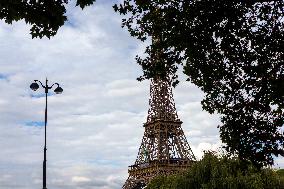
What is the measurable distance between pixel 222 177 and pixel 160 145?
30.7 meters

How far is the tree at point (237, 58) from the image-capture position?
13.1m

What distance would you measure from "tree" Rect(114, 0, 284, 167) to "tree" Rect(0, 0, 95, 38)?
318 cm

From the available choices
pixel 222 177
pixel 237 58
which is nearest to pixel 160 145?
pixel 222 177

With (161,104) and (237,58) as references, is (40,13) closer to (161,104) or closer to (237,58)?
(237,58)

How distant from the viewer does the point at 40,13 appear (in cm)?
1129

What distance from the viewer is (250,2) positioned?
13.2 meters

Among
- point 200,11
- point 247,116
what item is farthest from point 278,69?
point 200,11

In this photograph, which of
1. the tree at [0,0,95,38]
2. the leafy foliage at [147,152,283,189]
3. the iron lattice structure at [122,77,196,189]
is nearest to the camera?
the tree at [0,0,95,38]

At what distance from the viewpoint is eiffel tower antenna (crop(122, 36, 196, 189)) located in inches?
2837

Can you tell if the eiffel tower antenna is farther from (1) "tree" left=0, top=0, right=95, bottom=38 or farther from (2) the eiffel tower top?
(1) "tree" left=0, top=0, right=95, bottom=38

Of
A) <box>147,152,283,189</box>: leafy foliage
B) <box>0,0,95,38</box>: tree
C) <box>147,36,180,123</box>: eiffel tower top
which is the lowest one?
<box>147,152,283,189</box>: leafy foliage

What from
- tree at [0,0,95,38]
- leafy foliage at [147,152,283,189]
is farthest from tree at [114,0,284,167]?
leafy foliage at [147,152,283,189]

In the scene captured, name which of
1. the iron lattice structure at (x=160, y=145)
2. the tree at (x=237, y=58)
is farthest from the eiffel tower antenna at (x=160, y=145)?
the tree at (x=237, y=58)

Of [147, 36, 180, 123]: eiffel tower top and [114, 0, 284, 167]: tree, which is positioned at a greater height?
[147, 36, 180, 123]: eiffel tower top
